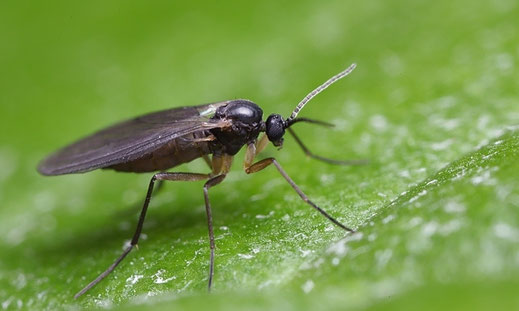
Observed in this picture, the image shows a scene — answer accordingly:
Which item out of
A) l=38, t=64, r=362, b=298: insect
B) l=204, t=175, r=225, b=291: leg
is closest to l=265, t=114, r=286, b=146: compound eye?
l=38, t=64, r=362, b=298: insect

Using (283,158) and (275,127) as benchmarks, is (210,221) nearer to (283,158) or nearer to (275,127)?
(275,127)

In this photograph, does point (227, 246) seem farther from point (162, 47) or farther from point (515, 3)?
point (515, 3)

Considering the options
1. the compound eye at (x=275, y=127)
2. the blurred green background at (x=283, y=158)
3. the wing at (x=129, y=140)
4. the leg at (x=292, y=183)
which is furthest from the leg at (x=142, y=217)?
the compound eye at (x=275, y=127)

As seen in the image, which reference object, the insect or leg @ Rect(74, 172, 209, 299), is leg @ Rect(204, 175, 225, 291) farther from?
leg @ Rect(74, 172, 209, 299)

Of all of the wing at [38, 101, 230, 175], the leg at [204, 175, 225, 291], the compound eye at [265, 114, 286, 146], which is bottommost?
the leg at [204, 175, 225, 291]

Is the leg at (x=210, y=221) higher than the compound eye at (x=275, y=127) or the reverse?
the reverse

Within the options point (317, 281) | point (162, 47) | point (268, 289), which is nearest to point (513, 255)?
point (317, 281)

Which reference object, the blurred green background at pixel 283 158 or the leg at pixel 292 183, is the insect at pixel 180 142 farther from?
the blurred green background at pixel 283 158

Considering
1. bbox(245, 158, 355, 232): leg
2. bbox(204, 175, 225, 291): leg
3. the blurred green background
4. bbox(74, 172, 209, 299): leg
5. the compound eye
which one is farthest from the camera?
the compound eye

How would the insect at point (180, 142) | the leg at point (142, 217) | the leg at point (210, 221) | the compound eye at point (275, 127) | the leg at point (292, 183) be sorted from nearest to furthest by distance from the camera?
the leg at point (210, 221)
the leg at point (292, 183)
the leg at point (142, 217)
the insect at point (180, 142)
the compound eye at point (275, 127)
